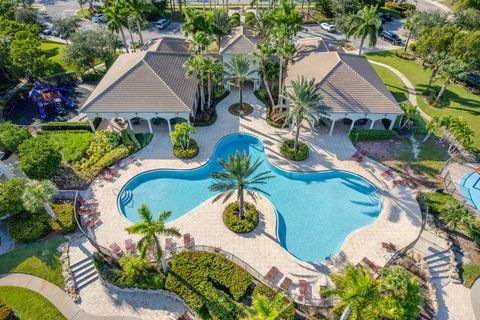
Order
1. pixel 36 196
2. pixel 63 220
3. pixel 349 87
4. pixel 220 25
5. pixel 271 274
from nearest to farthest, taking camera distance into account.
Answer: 1. pixel 271 274
2. pixel 36 196
3. pixel 63 220
4. pixel 349 87
5. pixel 220 25

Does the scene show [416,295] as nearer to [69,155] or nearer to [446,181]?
[446,181]

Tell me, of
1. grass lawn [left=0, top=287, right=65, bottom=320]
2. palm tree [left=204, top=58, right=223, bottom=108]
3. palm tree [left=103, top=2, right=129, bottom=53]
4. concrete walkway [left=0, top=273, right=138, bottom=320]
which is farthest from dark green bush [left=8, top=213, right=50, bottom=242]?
palm tree [left=103, top=2, right=129, bottom=53]

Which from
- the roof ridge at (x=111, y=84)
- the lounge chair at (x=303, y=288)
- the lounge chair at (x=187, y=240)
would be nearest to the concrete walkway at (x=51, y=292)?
the lounge chair at (x=187, y=240)

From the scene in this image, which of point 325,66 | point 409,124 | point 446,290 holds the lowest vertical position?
point 446,290

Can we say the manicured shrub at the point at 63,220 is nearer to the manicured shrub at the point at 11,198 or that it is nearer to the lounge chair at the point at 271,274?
the manicured shrub at the point at 11,198

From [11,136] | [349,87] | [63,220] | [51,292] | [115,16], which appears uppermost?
[115,16]

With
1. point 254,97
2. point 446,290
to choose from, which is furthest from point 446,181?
point 254,97

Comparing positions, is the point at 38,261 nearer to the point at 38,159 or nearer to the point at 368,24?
the point at 38,159

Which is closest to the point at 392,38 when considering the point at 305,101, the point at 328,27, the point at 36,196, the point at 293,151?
the point at 328,27
